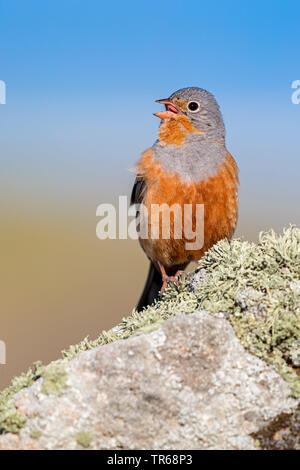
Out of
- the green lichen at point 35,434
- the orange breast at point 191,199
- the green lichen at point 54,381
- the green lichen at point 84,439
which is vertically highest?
the orange breast at point 191,199

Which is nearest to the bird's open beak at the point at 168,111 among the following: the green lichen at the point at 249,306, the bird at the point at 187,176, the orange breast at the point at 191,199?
the bird at the point at 187,176

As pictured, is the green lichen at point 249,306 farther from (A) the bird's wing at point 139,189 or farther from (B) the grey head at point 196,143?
(A) the bird's wing at point 139,189

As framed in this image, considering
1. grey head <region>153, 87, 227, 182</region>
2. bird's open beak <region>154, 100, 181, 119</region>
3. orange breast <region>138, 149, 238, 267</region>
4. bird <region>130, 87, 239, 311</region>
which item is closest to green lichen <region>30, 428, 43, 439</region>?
bird <region>130, 87, 239, 311</region>

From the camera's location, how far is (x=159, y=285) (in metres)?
7.22

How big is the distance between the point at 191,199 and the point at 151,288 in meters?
1.54

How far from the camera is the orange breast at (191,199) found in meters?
6.30

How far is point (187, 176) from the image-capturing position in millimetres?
6309

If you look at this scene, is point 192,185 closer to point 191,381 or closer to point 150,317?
point 150,317

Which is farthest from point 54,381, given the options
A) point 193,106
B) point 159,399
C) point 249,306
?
point 193,106

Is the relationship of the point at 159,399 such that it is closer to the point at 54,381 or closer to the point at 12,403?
the point at 54,381

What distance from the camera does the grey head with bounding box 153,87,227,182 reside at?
6.40 meters

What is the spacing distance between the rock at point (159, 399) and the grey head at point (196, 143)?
3352mm
